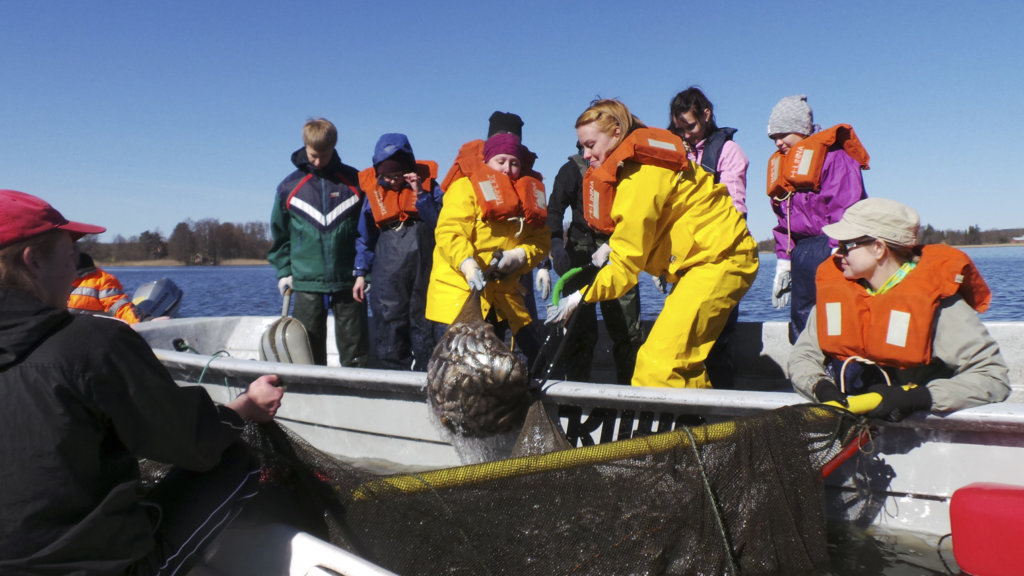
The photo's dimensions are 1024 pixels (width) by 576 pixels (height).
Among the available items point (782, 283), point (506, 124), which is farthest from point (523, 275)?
point (782, 283)

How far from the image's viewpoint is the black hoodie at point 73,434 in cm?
157

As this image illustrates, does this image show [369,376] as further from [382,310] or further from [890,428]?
[890,428]

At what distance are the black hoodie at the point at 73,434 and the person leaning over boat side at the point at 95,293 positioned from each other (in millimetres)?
5337

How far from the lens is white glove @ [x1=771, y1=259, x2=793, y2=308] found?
195 inches

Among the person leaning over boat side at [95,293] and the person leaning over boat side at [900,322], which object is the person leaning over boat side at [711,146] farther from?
the person leaning over boat side at [95,293]

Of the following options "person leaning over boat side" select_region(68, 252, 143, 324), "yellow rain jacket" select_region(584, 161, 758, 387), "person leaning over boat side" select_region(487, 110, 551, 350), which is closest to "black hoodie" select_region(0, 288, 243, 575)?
"yellow rain jacket" select_region(584, 161, 758, 387)

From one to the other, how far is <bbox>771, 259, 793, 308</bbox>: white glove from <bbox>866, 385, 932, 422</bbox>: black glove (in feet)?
6.85

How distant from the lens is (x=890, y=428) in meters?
3.08

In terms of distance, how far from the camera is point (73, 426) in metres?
1.60

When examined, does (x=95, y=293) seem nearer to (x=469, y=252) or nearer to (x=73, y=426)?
(x=469, y=252)

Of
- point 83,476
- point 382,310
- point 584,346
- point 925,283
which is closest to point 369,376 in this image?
point 382,310

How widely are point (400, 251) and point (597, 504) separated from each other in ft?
10.7

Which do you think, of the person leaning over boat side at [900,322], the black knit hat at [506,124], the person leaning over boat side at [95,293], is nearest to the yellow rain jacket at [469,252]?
the black knit hat at [506,124]

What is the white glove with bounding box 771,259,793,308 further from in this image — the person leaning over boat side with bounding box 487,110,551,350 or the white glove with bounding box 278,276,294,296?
the white glove with bounding box 278,276,294,296
